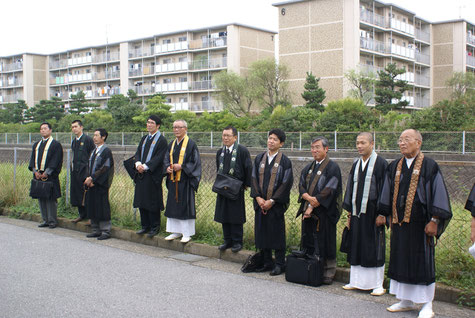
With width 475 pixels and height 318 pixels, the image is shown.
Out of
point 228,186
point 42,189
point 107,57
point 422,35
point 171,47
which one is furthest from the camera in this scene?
point 107,57

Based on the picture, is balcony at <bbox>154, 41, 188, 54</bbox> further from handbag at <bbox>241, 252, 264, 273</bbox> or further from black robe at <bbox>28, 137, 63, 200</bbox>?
handbag at <bbox>241, 252, 264, 273</bbox>

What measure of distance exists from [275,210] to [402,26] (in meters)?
43.9

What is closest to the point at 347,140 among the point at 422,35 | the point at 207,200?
the point at 207,200

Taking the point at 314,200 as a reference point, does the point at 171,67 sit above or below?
above

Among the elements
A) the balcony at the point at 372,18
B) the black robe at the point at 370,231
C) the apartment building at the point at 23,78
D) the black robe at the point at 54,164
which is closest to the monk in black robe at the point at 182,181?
the black robe at the point at 370,231

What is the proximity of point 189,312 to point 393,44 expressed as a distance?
1749 inches

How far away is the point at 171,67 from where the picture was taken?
53906 millimetres

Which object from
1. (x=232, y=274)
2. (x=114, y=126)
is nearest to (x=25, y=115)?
(x=114, y=126)

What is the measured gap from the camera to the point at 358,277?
586 centimetres

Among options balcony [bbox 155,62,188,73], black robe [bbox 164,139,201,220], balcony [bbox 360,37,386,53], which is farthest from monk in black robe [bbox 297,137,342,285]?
balcony [bbox 155,62,188,73]

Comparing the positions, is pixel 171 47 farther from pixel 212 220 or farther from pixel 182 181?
pixel 182 181

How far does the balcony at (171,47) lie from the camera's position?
52.9m

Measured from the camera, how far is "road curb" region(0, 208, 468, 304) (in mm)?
5461

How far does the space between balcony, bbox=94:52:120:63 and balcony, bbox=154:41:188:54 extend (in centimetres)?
748
